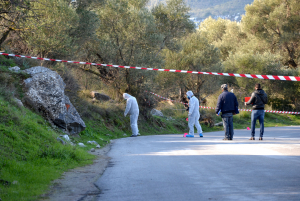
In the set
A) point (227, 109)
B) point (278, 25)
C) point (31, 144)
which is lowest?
point (31, 144)

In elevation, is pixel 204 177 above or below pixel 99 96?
below

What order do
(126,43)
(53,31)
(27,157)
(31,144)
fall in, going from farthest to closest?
1. (126,43)
2. (53,31)
3. (31,144)
4. (27,157)

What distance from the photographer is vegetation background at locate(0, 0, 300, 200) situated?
694 centimetres

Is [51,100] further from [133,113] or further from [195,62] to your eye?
[195,62]

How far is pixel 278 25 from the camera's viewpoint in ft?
122

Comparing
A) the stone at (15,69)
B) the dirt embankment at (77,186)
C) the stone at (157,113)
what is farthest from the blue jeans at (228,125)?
the stone at (157,113)

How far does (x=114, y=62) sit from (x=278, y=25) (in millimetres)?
26020

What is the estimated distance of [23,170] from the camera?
17.7ft

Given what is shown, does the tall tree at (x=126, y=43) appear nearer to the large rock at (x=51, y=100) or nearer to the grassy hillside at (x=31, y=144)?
the grassy hillside at (x=31, y=144)

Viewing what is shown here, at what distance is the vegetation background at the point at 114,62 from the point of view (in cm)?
694

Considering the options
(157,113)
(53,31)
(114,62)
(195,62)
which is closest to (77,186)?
(53,31)

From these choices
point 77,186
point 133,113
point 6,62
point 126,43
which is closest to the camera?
point 77,186

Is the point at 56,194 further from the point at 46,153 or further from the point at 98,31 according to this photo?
the point at 98,31

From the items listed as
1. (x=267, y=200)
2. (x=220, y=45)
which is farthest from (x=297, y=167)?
(x=220, y=45)
